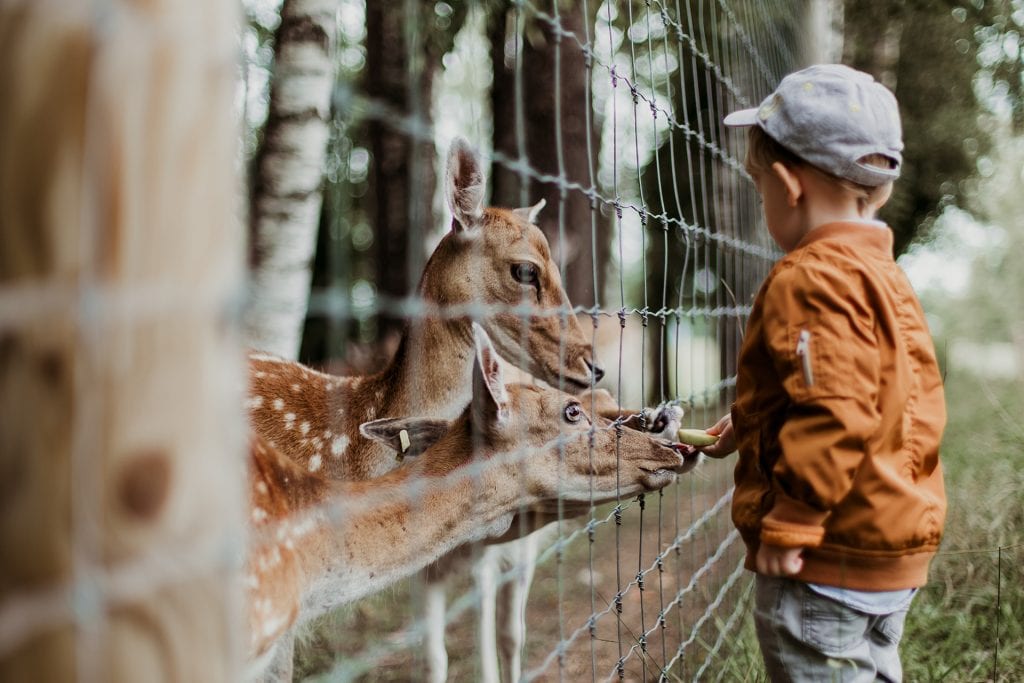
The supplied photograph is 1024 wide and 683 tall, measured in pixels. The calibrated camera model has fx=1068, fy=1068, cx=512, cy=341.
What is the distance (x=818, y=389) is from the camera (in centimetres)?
198

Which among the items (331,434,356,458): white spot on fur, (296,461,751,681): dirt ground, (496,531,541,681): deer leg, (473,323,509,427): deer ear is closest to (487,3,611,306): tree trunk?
(296,461,751,681): dirt ground

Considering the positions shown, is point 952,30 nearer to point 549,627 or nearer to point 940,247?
point 940,247

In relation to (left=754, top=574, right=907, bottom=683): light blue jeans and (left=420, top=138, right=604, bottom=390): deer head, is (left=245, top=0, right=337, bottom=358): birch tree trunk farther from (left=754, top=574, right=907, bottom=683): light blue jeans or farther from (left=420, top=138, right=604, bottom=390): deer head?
(left=754, top=574, right=907, bottom=683): light blue jeans

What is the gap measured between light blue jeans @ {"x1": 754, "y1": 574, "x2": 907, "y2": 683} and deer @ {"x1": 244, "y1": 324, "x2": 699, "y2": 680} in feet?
1.91

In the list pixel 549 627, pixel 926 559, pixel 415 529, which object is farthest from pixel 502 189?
pixel 926 559

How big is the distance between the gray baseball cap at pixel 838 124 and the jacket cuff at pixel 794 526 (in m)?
0.70

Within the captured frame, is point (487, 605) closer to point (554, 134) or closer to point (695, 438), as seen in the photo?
point (695, 438)

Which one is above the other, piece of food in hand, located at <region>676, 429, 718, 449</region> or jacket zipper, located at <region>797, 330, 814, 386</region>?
jacket zipper, located at <region>797, 330, 814, 386</region>

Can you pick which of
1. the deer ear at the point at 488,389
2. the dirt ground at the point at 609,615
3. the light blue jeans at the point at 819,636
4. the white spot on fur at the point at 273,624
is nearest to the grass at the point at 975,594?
→ the dirt ground at the point at 609,615

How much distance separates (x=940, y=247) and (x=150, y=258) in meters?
17.7

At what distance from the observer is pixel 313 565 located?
262cm

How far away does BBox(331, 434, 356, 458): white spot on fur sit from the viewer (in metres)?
3.66

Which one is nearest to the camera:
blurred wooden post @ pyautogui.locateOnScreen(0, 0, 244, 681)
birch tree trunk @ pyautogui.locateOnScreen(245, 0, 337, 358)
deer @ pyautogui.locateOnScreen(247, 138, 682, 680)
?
blurred wooden post @ pyautogui.locateOnScreen(0, 0, 244, 681)

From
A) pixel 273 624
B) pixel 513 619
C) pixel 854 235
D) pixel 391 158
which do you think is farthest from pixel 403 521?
pixel 391 158
